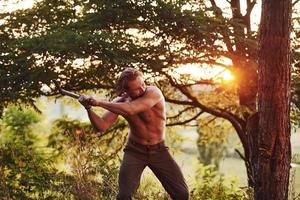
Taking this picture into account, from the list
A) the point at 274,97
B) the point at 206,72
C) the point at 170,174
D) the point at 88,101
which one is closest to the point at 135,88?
the point at 88,101

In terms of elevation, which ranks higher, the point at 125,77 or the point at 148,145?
the point at 125,77

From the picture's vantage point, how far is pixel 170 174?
5.43m

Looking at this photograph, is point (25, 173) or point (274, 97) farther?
point (25, 173)

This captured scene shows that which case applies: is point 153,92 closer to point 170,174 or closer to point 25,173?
point 170,174

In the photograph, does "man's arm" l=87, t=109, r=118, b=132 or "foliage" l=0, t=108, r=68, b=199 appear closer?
"man's arm" l=87, t=109, r=118, b=132

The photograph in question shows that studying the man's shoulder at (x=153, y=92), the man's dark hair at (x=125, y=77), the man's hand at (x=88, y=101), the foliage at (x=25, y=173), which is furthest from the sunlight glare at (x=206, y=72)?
the man's hand at (x=88, y=101)

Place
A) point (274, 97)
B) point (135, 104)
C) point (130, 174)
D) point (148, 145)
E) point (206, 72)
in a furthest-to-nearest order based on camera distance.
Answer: point (206, 72), point (274, 97), point (148, 145), point (130, 174), point (135, 104)

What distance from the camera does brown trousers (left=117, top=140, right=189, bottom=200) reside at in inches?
208

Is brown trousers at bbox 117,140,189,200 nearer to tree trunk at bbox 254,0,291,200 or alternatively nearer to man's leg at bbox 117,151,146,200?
man's leg at bbox 117,151,146,200

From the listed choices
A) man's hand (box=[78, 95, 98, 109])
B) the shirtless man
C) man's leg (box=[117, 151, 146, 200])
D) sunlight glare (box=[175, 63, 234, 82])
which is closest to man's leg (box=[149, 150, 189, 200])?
the shirtless man

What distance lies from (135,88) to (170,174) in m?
0.98

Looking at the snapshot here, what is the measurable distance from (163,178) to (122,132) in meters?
10.2

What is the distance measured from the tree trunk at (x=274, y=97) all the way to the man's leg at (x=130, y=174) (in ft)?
4.54

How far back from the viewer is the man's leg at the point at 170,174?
5.40 m
